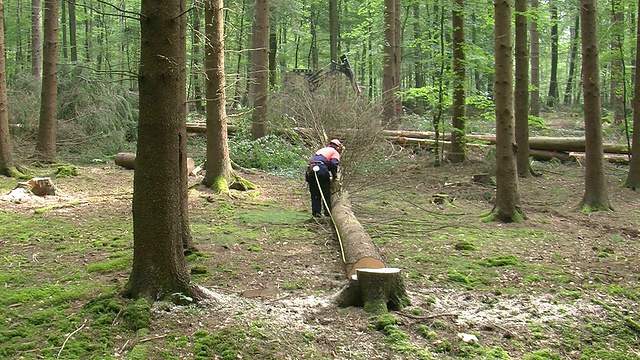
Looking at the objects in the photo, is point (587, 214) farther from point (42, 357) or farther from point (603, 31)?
point (42, 357)

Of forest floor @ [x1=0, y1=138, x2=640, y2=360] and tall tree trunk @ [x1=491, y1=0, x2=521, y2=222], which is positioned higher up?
tall tree trunk @ [x1=491, y1=0, x2=521, y2=222]

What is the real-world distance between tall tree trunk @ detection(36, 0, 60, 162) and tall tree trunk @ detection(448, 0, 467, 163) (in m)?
9.42

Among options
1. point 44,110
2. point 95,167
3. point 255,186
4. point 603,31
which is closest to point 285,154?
point 255,186

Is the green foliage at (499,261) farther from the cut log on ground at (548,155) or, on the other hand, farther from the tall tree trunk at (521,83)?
the cut log on ground at (548,155)

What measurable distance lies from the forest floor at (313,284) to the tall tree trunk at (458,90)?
4.43 m

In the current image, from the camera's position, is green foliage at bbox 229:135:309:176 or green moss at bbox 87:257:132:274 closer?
green moss at bbox 87:257:132:274

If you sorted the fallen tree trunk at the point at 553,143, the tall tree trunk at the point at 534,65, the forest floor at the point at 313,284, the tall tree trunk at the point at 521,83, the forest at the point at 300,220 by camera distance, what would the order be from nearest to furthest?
the forest floor at the point at 313,284 → the forest at the point at 300,220 → the tall tree trunk at the point at 521,83 → the fallen tree trunk at the point at 553,143 → the tall tree trunk at the point at 534,65

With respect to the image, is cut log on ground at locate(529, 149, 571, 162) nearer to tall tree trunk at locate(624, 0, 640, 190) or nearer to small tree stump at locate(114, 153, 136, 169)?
tall tree trunk at locate(624, 0, 640, 190)

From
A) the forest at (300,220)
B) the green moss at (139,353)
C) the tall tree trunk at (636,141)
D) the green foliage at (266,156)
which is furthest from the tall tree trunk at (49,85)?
the tall tree trunk at (636,141)

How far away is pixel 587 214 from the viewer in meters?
10.5

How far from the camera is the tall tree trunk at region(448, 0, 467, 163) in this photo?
1451cm

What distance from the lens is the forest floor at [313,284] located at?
439 cm

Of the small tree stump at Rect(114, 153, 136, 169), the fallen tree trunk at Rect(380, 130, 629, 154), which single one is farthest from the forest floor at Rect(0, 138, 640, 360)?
the fallen tree trunk at Rect(380, 130, 629, 154)

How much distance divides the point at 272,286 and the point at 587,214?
23.2ft
